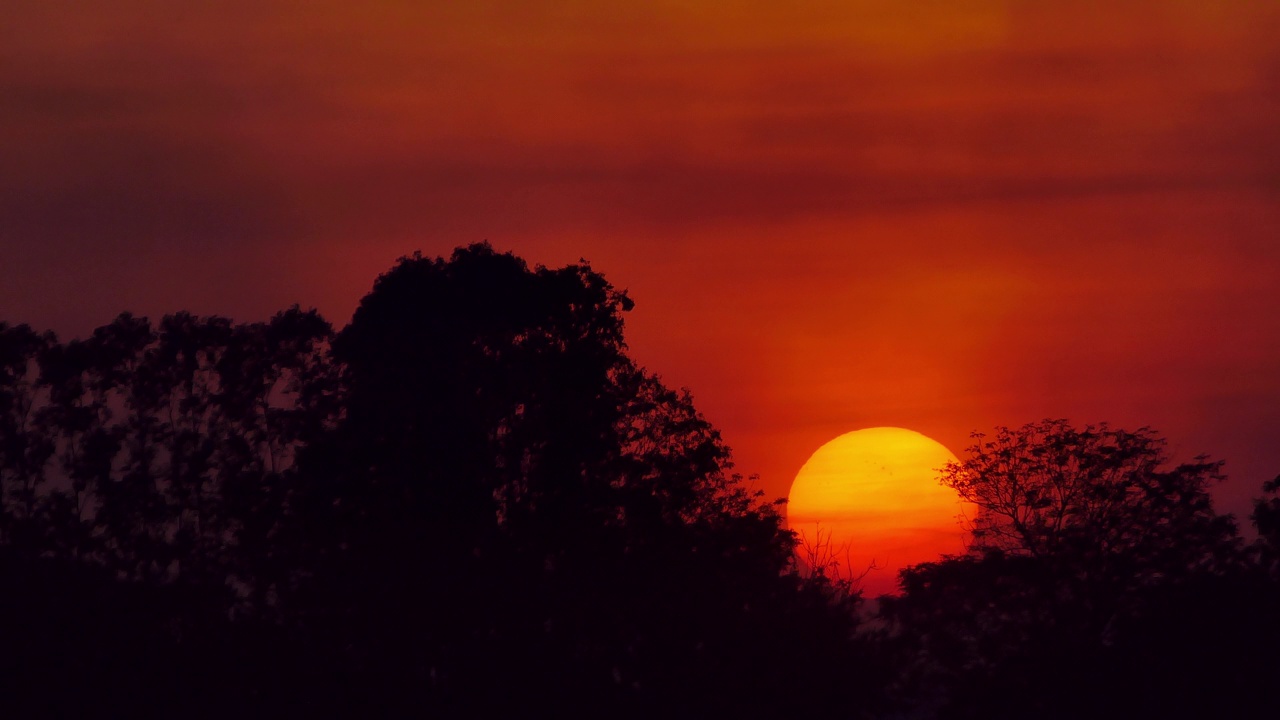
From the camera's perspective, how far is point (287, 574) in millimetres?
46312

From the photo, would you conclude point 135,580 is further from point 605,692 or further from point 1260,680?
point 1260,680

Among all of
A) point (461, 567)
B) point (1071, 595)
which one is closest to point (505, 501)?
point (461, 567)

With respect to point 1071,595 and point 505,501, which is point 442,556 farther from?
point 1071,595

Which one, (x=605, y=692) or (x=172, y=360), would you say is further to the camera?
(x=172, y=360)

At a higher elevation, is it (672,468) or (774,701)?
(672,468)

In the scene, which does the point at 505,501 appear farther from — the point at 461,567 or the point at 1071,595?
the point at 1071,595

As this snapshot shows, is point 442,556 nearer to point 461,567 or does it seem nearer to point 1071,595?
point 461,567

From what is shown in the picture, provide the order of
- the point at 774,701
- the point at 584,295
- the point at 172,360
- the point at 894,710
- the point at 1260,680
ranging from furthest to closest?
the point at 894,710 → the point at 172,360 → the point at 774,701 → the point at 584,295 → the point at 1260,680

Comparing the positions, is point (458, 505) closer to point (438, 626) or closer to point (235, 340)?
point (438, 626)

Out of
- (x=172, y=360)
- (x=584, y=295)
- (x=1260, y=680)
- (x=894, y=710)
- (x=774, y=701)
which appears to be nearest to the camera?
(x=1260, y=680)

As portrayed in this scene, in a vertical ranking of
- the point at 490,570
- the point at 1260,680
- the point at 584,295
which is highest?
the point at 584,295

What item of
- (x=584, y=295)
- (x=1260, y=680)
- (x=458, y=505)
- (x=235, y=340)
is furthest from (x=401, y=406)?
(x=1260, y=680)

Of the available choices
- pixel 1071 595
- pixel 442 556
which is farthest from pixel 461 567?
pixel 1071 595

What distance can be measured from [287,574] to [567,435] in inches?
378
